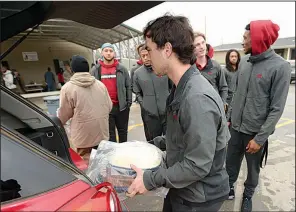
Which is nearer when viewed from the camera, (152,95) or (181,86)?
(181,86)

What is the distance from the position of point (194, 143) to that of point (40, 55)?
1538 cm

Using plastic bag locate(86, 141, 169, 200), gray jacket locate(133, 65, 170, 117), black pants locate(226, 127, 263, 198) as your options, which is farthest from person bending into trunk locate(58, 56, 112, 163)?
black pants locate(226, 127, 263, 198)

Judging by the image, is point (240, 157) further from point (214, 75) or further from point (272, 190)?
point (214, 75)

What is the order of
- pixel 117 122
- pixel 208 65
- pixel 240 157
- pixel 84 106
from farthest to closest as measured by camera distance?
pixel 117 122, pixel 208 65, pixel 84 106, pixel 240 157

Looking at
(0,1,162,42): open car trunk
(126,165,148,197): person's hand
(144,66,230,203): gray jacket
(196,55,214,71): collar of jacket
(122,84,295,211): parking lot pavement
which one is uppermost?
(0,1,162,42): open car trunk

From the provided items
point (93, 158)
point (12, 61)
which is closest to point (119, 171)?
point (93, 158)

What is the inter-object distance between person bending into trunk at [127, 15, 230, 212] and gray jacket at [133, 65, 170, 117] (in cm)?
171

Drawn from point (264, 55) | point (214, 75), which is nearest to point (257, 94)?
point (264, 55)

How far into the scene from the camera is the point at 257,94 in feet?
6.79

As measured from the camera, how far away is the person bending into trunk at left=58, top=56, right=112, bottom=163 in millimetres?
2633

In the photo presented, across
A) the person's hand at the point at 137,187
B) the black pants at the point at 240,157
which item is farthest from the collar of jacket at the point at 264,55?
the person's hand at the point at 137,187

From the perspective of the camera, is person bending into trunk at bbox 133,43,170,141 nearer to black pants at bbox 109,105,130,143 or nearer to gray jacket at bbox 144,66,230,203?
black pants at bbox 109,105,130,143

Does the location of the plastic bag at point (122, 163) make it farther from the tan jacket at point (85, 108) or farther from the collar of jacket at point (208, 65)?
the collar of jacket at point (208, 65)

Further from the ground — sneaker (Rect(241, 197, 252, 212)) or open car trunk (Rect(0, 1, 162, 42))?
open car trunk (Rect(0, 1, 162, 42))
